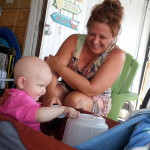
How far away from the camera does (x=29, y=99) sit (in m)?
0.86

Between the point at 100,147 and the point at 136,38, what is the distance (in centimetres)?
348

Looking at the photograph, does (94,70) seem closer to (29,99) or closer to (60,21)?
(29,99)

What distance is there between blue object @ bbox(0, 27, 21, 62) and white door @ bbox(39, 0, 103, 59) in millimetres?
241

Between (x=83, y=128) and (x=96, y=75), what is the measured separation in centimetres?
52

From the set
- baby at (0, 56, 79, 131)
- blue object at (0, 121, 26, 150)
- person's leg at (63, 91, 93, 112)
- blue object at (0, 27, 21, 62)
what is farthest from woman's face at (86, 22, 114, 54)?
blue object at (0, 27, 21, 62)

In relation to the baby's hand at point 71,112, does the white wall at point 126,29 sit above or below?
above

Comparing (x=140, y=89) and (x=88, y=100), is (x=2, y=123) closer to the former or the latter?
(x=88, y=100)

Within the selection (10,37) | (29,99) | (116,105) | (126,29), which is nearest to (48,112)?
(29,99)

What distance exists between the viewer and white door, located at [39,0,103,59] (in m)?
2.33

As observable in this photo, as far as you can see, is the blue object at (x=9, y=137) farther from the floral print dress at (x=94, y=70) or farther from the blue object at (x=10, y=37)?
the blue object at (x=10, y=37)

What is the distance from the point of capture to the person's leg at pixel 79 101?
126 cm

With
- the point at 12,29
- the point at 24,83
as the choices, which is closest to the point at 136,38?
the point at 12,29

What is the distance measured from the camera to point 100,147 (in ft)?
2.02

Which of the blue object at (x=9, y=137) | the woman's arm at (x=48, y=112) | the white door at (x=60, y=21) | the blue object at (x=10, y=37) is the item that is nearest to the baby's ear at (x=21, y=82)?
the woman's arm at (x=48, y=112)
